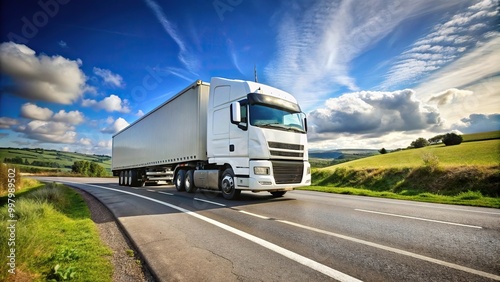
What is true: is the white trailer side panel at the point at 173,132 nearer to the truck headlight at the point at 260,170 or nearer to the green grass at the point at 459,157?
the truck headlight at the point at 260,170

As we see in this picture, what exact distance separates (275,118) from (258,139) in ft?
3.55

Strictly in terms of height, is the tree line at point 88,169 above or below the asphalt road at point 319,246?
above

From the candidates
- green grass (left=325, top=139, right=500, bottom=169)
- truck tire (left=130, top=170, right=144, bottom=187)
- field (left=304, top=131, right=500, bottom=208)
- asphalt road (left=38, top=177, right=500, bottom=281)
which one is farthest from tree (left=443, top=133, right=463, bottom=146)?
truck tire (left=130, top=170, right=144, bottom=187)

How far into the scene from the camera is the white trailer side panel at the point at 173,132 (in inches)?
386

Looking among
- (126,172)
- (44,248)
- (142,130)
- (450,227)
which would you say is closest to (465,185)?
(450,227)

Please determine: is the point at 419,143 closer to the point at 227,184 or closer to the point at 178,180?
the point at 178,180

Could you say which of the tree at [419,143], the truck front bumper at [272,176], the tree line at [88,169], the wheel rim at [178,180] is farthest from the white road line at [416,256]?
the tree line at [88,169]

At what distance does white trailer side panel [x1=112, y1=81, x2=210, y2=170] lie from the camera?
9.80 metres

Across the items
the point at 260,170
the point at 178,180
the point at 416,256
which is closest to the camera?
the point at 416,256

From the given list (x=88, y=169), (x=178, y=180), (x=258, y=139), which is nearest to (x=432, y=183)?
(x=258, y=139)

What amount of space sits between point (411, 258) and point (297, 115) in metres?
5.97

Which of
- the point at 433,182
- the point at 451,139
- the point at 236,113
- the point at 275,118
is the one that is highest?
the point at 451,139

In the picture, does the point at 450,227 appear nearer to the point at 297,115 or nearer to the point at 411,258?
the point at 411,258

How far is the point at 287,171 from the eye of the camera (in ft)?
24.1
